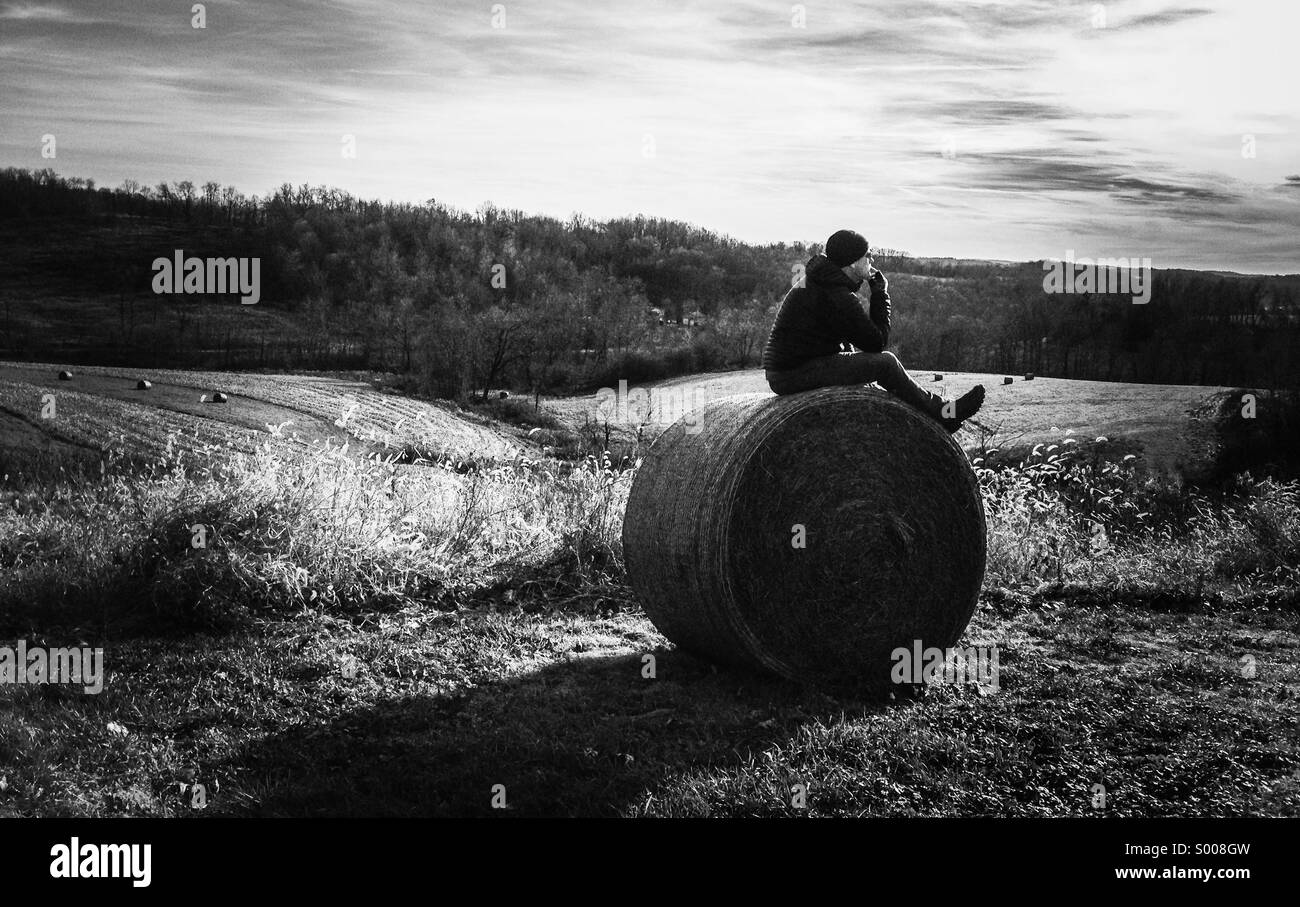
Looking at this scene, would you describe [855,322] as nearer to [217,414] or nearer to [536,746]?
[536,746]

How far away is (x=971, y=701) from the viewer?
6.81m

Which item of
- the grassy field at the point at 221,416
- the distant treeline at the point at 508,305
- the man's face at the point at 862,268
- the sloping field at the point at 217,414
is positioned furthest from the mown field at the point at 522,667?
the distant treeline at the point at 508,305

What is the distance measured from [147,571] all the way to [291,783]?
154 inches

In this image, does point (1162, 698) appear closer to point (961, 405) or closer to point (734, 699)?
point (961, 405)

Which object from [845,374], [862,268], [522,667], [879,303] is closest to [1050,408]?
[879,303]

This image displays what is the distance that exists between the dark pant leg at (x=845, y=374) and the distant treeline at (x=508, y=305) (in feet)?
34.0

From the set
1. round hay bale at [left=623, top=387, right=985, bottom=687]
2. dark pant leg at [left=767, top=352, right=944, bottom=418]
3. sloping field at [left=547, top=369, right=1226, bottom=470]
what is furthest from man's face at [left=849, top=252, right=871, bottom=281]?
sloping field at [left=547, top=369, right=1226, bottom=470]

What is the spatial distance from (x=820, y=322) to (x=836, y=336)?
16 cm

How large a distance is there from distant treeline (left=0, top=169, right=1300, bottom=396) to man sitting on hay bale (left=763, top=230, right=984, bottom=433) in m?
10.4

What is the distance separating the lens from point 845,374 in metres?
7.21

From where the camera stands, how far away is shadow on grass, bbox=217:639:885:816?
17.1 ft

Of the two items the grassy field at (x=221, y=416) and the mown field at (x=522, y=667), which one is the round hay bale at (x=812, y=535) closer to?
the mown field at (x=522, y=667)

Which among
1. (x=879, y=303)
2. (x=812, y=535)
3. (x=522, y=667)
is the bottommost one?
(x=522, y=667)

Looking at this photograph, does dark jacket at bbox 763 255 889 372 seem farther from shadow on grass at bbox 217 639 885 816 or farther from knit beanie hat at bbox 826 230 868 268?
shadow on grass at bbox 217 639 885 816
